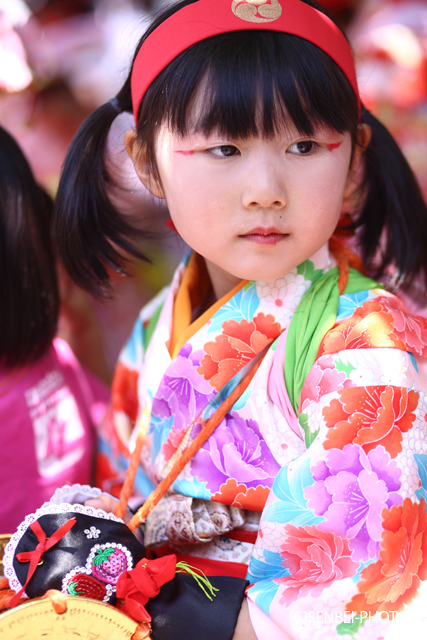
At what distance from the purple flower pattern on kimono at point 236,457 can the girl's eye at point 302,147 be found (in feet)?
1.51

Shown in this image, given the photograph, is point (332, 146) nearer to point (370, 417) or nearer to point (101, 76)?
point (370, 417)

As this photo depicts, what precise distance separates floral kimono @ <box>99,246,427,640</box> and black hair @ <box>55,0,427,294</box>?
23cm

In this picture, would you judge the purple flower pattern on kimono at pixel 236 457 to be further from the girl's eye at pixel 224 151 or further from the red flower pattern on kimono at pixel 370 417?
the girl's eye at pixel 224 151

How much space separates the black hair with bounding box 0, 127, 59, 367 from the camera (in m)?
1.37

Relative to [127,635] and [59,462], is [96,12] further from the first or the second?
[127,635]

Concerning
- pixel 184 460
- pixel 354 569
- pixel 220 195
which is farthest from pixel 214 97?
pixel 354 569

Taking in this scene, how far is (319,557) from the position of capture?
0.83 meters

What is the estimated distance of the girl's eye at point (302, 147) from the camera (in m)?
0.93

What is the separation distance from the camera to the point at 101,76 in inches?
85.2

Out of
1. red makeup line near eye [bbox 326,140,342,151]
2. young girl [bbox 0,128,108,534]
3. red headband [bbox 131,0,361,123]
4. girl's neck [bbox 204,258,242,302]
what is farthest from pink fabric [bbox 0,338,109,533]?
red makeup line near eye [bbox 326,140,342,151]

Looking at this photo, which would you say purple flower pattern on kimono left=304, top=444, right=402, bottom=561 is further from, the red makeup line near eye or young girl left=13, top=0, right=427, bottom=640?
the red makeup line near eye

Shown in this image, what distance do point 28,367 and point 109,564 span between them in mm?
670

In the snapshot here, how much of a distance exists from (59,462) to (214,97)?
951 mm

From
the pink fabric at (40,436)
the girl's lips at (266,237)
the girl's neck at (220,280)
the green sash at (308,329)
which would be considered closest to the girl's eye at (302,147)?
the girl's lips at (266,237)
